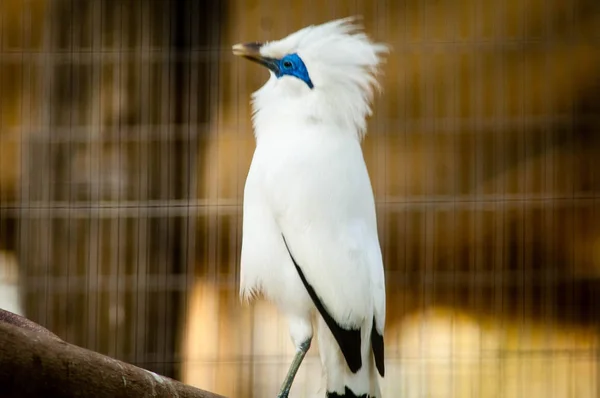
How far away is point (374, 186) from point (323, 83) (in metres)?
1.33

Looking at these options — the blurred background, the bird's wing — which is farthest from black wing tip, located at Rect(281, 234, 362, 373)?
the blurred background

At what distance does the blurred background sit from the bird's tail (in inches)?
53.1

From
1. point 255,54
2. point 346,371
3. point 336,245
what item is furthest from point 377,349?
point 255,54

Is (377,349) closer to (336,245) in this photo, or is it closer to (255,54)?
(336,245)

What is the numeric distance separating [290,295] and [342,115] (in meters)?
0.35

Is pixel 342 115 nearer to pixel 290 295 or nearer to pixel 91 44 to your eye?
pixel 290 295

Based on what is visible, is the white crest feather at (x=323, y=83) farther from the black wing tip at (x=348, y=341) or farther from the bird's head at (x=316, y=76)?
the black wing tip at (x=348, y=341)

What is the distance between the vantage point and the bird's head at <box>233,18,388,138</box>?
173cm

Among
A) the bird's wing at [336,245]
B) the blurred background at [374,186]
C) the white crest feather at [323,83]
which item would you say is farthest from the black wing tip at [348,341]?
the blurred background at [374,186]

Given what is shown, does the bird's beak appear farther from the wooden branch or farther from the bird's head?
the wooden branch

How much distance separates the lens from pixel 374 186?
304 centimetres

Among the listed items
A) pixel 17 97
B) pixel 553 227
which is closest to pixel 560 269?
pixel 553 227

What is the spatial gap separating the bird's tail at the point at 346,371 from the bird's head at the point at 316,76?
1.25 ft

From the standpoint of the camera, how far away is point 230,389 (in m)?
3.02
